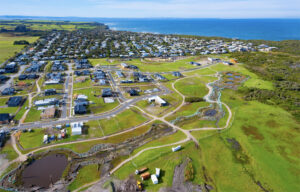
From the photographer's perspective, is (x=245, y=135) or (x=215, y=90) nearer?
(x=245, y=135)

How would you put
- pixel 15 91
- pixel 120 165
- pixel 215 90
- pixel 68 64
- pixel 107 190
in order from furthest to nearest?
1. pixel 68 64
2. pixel 215 90
3. pixel 15 91
4. pixel 120 165
5. pixel 107 190

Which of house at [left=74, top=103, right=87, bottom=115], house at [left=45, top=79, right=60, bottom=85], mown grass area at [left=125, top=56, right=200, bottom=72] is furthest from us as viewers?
mown grass area at [left=125, top=56, right=200, bottom=72]

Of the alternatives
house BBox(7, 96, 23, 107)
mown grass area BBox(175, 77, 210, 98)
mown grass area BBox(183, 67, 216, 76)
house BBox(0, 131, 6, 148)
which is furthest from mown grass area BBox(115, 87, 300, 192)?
mown grass area BBox(183, 67, 216, 76)

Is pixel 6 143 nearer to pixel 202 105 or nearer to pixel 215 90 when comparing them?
pixel 202 105

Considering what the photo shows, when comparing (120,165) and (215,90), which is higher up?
(215,90)

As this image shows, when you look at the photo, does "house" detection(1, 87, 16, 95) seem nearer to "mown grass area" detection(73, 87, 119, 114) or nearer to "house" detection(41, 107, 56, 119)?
"mown grass area" detection(73, 87, 119, 114)

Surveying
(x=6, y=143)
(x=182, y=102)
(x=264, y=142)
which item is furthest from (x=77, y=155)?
(x=264, y=142)

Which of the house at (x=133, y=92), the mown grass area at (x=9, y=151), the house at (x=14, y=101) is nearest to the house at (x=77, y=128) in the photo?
the mown grass area at (x=9, y=151)
